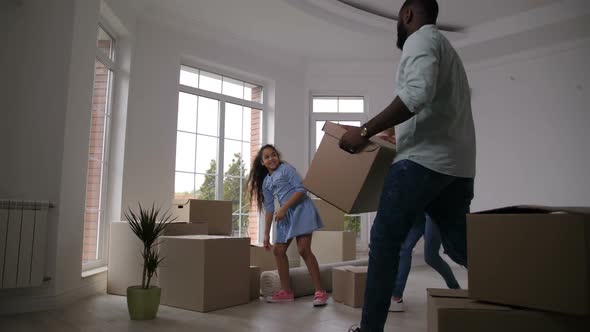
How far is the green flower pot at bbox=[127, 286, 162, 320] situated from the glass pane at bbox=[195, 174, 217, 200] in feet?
8.61

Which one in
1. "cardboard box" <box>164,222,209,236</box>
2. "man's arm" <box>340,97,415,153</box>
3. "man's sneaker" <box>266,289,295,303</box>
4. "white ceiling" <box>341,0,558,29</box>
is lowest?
"man's sneaker" <box>266,289,295,303</box>

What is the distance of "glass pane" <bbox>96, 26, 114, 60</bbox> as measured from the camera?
3794 millimetres

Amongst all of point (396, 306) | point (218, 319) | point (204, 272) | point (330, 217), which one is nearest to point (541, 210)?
point (396, 306)

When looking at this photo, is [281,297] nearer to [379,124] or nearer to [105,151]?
[379,124]

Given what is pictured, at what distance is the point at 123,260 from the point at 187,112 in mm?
2207

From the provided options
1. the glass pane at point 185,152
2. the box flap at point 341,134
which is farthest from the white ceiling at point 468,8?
the box flap at point 341,134

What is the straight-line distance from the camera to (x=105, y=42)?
13.0ft

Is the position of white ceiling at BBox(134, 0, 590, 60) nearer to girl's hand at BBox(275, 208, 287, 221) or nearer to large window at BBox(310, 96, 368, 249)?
large window at BBox(310, 96, 368, 249)

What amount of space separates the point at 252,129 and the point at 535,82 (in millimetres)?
3428

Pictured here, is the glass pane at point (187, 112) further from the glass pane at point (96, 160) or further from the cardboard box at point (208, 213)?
the cardboard box at point (208, 213)

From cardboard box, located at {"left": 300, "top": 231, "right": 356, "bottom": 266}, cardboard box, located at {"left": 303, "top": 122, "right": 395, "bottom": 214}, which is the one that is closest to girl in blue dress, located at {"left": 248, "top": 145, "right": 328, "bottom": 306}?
cardboard box, located at {"left": 303, "top": 122, "right": 395, "bottom": 214}

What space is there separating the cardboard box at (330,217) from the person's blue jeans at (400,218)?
11.6 feet

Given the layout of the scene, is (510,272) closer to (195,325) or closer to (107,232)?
(195,325)

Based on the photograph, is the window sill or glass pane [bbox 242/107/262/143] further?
glass pane [bbox 242/107/262/143]
